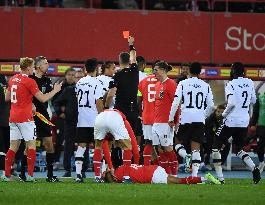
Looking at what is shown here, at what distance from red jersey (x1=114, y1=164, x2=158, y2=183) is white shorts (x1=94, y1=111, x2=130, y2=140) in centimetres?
60

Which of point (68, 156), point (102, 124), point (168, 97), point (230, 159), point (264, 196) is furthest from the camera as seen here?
point (230, 159)

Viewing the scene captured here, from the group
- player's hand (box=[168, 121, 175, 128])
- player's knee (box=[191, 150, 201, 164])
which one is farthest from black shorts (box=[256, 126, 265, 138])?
player's hand (box=[168, 121, 175, 128])

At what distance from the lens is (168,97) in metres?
22.3

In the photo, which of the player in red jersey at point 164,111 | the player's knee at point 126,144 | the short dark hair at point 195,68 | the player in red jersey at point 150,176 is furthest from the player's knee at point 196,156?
the player's knee at point 126,144

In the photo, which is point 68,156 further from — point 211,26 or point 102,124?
point 211,26

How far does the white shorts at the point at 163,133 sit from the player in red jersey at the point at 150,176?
1.53 meters

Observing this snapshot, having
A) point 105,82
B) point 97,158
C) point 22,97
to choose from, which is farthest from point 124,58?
point 105,82

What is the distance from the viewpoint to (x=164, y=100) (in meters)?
22.2

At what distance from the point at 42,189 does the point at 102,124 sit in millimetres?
2726

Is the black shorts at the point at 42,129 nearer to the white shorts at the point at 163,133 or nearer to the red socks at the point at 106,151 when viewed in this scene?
the red socks at the point at 106,151

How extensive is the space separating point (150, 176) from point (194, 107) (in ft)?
7.28

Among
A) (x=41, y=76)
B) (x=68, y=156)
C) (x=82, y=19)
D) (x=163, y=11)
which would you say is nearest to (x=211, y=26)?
(x=163, y=11)

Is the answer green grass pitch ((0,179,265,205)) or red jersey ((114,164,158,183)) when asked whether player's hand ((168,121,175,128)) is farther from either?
green grass pitch ((0,179,265,205))

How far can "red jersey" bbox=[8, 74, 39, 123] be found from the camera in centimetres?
2062
